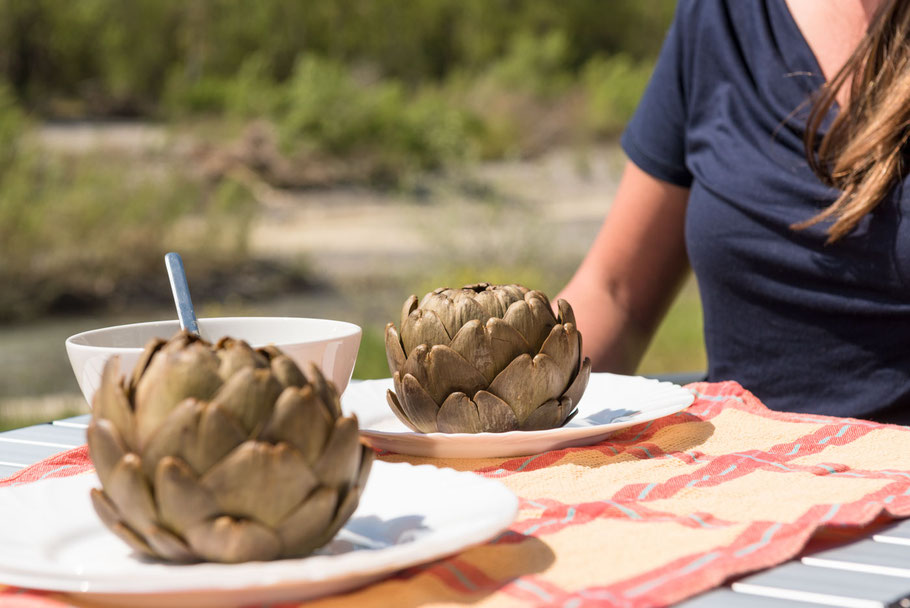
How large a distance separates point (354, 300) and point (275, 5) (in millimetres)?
3343

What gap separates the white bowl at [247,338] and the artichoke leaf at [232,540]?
0.46ft

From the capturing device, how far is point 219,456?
16.7 inches

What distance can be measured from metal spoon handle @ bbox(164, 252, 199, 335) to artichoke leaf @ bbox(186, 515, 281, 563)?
0.83 ft

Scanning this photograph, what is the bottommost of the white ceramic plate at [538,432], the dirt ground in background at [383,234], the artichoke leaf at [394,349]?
the dirt ground in background at [383,234]

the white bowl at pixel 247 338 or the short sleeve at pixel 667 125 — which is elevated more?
the short sleeve at pixel 667 125

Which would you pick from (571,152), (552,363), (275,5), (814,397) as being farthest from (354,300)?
(552,363)

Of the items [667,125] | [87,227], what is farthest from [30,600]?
[87,227]

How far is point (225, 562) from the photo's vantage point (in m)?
0.43

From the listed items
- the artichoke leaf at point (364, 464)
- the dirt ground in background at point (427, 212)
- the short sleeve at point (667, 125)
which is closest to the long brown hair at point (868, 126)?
the short sleeve at point (667, 125)

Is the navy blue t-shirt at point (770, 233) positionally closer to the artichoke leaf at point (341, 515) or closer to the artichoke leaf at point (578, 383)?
the artichoke leaf at point (578, 383)

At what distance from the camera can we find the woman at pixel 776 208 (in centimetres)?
100

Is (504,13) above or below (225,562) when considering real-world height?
above

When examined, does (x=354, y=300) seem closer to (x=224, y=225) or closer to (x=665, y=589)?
(x=224, y=225)

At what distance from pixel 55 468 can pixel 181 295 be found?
14cm
